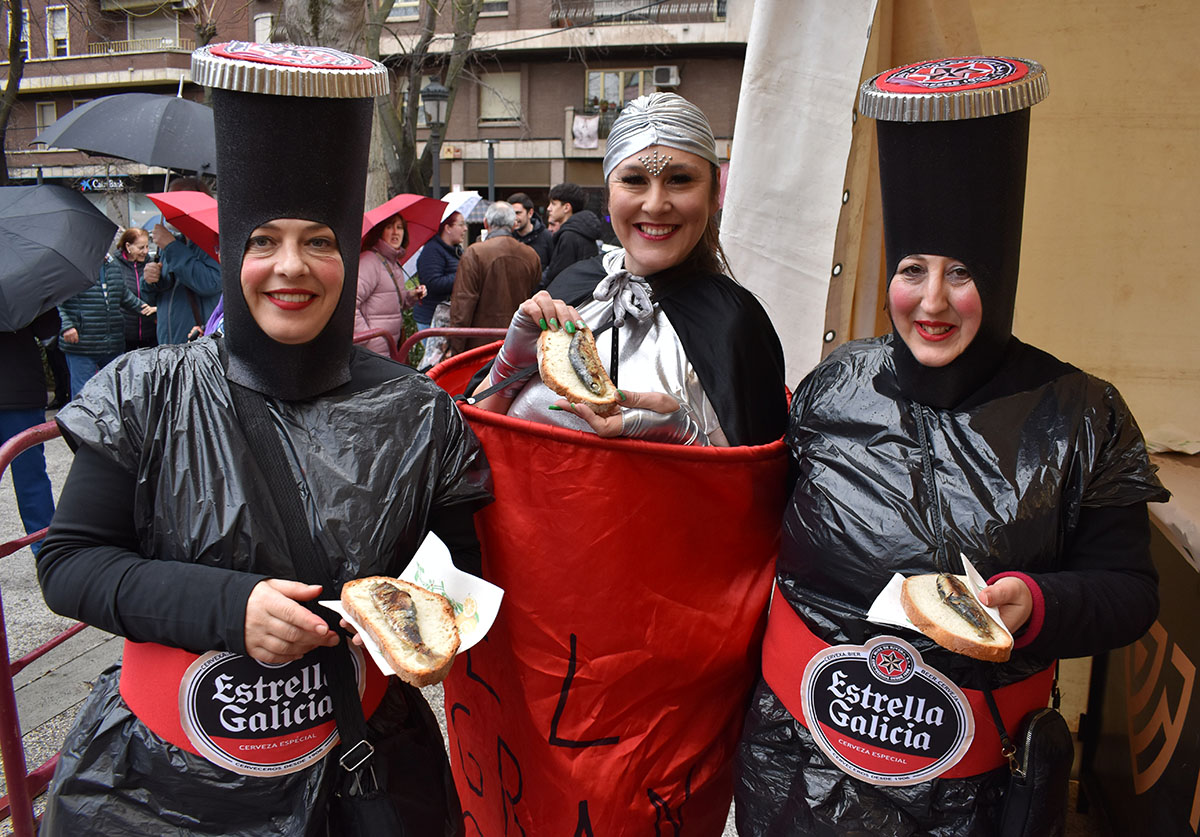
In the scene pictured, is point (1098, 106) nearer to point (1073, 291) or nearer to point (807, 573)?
point (1073, 291)

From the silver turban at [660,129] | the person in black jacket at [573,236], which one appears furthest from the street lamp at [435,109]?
the silver turban at [660,129]

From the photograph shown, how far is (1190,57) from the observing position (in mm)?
3029

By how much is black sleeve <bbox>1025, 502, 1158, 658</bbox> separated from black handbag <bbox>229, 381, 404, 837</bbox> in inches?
44.6

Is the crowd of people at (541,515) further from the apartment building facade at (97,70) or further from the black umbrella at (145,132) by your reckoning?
the apartment building facade at (97,70)

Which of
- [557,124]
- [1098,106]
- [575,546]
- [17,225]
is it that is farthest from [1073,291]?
[557,124]

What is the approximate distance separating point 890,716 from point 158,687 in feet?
4.11

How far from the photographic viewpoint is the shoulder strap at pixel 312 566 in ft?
5.00

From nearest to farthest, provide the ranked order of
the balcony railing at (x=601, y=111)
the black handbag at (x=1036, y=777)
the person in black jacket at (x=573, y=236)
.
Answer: the black handbag at (x=1036, y=777) → the person in black jacket at (x=573, y=236) → the balcony railing at (x=601, y=111)

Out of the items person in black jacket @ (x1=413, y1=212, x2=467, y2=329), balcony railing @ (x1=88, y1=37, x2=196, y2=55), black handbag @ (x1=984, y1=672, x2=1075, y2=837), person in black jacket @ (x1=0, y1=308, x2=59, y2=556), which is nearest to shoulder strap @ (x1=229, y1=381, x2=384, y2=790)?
black handbag @ (x1=984, y1=672, x2=1075, y2=837)

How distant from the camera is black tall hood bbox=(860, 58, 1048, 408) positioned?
159 cm

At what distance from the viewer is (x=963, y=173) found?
5.31ft

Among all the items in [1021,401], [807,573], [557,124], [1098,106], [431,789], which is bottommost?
[431,789]

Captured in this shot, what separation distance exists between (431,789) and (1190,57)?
3238 mm

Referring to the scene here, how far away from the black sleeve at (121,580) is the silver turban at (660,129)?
1224 millimetres
